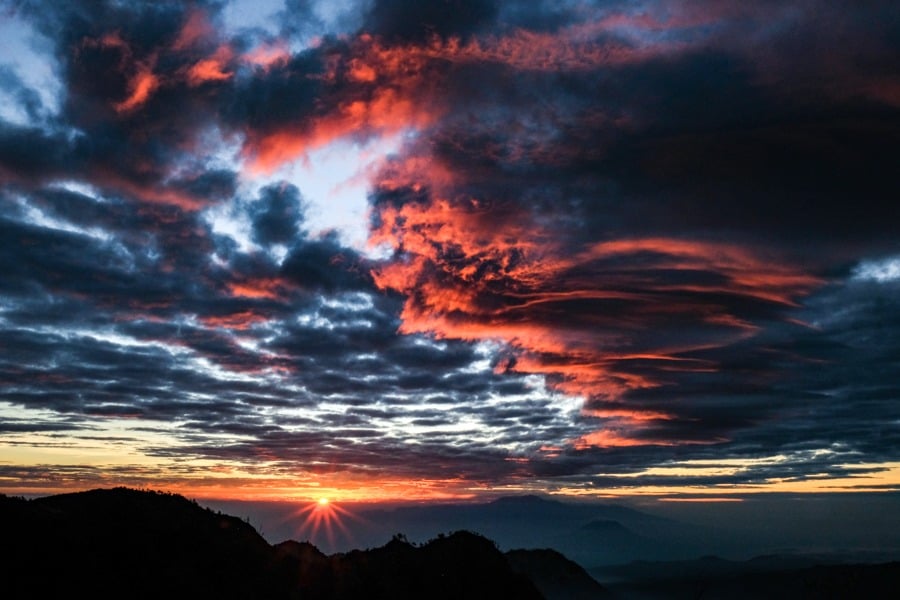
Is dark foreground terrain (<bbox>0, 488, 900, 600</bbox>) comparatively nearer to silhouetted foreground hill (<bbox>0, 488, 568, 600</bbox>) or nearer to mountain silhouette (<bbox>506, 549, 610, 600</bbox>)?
silhouetted foreground hill (<bbox>0, 488, 568, 600</bbox>)

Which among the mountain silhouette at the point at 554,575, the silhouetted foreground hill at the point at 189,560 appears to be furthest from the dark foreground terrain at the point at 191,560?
the mountain silhouette at the point at 554,575

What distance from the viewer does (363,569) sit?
50.6m

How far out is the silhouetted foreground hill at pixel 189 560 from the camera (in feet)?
111

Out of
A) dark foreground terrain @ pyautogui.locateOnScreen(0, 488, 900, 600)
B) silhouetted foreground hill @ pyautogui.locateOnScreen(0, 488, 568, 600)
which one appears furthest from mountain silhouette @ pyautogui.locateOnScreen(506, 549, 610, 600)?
silhouetted foreground hill @ pyautogui.locateOnScreen(0, 488, 568, 600)

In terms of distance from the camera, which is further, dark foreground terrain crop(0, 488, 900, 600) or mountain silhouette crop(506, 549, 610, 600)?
mountain silhouette crop(506, 549, 610, 600)

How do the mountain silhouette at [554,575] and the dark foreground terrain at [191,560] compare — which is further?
the mountain silhouette at [554,575]

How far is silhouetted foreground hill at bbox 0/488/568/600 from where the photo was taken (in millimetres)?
33750

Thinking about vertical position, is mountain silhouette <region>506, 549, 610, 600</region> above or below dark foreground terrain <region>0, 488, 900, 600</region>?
below

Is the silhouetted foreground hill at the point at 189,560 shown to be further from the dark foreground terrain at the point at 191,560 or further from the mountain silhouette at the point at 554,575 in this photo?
the mountain silhouette at the point at 554,575

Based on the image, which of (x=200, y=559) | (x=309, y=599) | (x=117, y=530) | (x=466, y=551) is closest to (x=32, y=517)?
(x=117, y=530)

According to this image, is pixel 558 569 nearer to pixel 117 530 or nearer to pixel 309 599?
pixel 309 599

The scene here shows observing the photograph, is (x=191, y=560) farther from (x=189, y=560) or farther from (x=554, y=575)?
(x=554, y=575)

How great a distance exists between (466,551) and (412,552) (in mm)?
4919

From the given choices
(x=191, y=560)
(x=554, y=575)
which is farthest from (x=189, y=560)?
(x=554, y=575)
